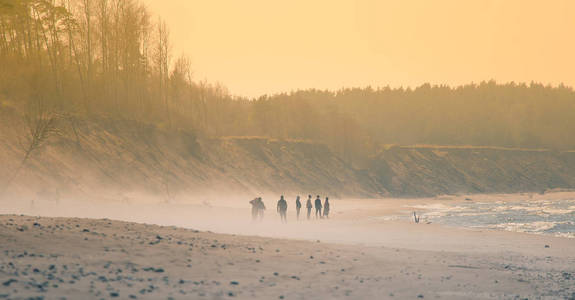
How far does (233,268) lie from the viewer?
1459 cm

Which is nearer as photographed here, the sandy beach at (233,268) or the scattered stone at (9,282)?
the scattered stone at (9,282)

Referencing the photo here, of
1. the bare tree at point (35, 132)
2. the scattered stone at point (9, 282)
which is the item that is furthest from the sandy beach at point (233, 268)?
the bare tree at point (35, 132)

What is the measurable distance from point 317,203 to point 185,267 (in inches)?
1014

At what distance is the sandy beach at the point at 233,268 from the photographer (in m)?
12.0

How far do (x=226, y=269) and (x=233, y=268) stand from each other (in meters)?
0.24

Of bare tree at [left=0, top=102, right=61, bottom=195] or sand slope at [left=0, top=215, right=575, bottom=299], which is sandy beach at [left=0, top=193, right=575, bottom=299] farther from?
bare tree at [left=0, top=102, right=61, bottom=195]

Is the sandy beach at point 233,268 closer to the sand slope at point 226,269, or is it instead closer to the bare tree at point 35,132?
the sand slope at point 226,269

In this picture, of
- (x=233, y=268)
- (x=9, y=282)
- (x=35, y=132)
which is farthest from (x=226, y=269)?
(x=35, y=132)

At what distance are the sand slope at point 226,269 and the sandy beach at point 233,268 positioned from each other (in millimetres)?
24

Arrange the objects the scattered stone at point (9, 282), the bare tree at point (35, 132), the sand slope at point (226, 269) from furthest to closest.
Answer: the bare tree at point (35, 132) < the sand slope at point (226, 269) < the scattered stone at point (9, 282)

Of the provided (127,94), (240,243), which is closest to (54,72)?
(127,94)

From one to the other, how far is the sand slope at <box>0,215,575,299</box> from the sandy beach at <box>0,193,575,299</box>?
24 mm

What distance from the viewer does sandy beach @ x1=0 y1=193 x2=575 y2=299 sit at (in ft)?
39.3

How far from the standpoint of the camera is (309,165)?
107 meters
